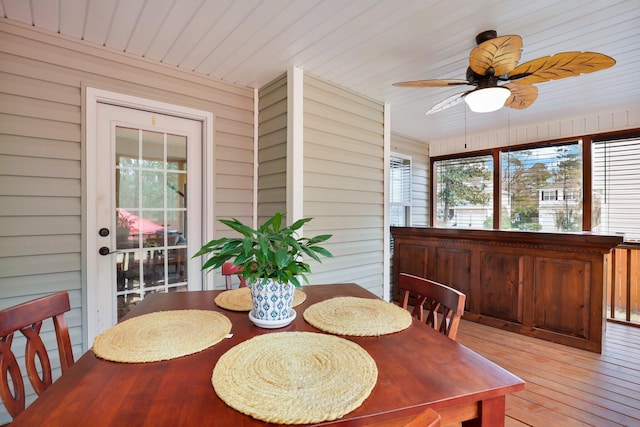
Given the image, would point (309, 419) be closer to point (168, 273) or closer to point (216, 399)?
point (216, 399)

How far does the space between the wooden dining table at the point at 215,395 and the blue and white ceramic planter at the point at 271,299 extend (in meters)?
0.14

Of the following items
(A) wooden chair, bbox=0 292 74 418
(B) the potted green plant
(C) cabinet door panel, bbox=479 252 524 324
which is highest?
(B) the potted green plant

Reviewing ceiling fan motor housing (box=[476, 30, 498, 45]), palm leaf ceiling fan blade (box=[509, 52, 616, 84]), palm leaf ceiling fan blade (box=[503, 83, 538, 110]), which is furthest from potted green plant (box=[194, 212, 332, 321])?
palm leaf ceiling fan blade (box=[503, 83, 538, 110])

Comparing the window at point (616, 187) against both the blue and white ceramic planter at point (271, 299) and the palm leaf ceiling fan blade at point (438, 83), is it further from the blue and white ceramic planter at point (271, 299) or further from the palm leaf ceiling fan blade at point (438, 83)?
the blue and white ceramic planter at point (271, 299)

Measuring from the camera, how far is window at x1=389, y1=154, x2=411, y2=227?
4.71 meters

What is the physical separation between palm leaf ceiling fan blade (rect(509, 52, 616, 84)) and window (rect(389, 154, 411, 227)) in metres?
2.65

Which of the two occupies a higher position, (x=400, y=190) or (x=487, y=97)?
(x=487, y=97)

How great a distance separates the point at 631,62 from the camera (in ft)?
8.12

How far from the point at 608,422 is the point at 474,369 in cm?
177

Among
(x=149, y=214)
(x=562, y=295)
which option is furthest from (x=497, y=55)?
(x=149, y=214)

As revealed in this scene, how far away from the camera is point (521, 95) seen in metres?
2.34

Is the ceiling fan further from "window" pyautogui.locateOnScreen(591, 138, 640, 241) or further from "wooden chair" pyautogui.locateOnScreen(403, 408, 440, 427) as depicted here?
"window" pyautogui.locateOnScreen(591, 138, 640, 241)

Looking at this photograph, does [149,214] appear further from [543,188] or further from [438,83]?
[543,188]

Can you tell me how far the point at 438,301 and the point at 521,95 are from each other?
1.92 metres
